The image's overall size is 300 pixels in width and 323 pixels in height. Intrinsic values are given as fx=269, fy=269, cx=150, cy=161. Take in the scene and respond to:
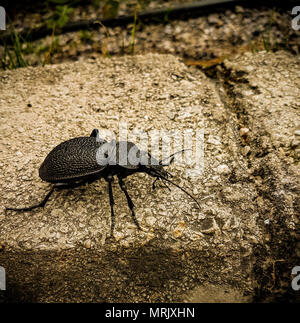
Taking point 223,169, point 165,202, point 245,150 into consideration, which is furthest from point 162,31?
point 165,202

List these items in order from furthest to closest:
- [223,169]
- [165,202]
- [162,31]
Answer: [162,31], [223,169], [165,202]

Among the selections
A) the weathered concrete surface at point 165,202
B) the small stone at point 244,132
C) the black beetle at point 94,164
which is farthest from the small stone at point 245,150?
the black beetle at point 94,164

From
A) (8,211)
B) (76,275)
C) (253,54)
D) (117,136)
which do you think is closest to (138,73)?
(117,136)

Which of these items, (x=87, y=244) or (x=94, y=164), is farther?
(x=94, y=164)

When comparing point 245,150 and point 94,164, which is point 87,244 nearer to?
point 94,164

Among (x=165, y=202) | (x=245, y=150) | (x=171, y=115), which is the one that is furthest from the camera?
(x=171, y=115)

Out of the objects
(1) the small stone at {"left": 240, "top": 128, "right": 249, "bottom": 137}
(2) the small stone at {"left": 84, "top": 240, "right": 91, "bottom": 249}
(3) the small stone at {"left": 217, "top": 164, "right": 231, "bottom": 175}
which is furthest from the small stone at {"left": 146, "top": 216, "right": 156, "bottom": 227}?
(1) the small stone at {"left": 240, "top": 128, "right": 249, "bottom": 137}
